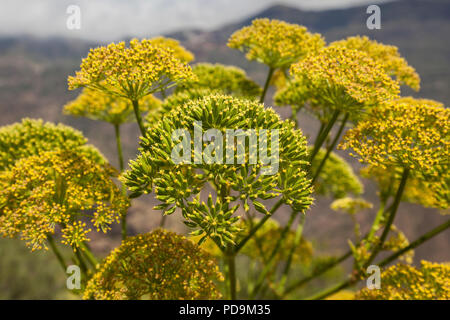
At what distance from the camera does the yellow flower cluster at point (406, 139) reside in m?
2.51

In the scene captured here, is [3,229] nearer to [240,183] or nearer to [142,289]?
[142,289]

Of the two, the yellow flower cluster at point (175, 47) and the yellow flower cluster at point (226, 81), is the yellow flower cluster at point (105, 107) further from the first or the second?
the yellow flower cluster at point (175, 47)

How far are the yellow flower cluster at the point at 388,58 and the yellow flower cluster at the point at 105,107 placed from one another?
2.81 metres

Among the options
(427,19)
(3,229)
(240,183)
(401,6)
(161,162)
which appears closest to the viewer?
(240,183)

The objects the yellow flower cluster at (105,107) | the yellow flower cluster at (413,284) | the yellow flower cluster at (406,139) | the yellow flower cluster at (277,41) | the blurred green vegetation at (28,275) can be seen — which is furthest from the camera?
the blurred green vegetation at (28,275)

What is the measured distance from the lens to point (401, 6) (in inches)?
2131

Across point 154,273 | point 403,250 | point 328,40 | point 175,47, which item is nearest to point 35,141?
point 154,273

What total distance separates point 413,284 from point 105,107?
4.54 metres

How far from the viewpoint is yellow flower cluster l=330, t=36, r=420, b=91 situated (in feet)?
11.5

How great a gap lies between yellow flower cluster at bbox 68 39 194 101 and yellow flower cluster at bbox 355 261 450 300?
3236 millimetres

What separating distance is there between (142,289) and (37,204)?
4.13 feet

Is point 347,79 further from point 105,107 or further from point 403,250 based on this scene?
point 105,107

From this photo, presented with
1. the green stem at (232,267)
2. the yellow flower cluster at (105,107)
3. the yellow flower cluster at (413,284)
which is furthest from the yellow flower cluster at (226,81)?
the yellow flower cluster at (413,284)
